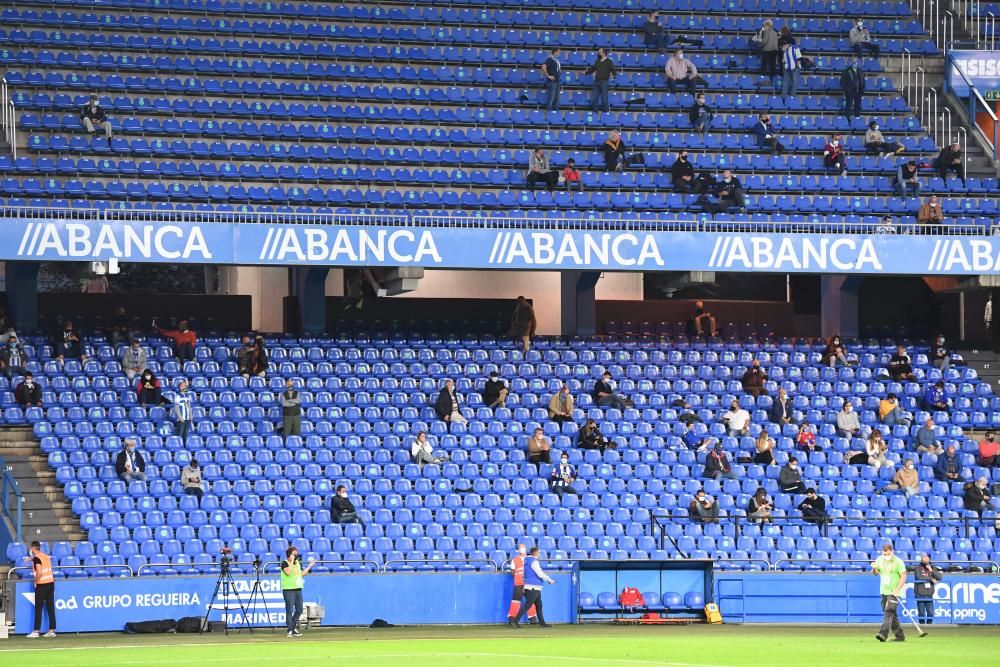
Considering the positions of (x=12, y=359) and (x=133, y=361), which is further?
(x=133, y=361)

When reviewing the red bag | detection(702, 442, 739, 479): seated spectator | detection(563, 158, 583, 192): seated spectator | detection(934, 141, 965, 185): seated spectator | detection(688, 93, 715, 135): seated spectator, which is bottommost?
the red bag

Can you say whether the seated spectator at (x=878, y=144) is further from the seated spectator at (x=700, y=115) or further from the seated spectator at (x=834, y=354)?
the seated spectator at (x=834, y=354)

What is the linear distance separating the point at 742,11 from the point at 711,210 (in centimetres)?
836

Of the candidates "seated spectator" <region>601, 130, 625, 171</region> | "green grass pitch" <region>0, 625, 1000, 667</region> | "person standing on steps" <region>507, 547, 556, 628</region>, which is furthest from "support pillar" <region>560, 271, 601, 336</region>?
"green grass pitch" <region>0, 625, 1000, 667</region>

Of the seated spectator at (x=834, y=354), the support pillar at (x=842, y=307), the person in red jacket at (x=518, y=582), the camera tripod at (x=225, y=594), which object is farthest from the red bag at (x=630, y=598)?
the support pillar at (x=842, y=307)

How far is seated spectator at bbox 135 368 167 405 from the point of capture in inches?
1195

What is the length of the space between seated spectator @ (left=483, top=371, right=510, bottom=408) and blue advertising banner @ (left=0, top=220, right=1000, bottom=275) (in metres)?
2.21

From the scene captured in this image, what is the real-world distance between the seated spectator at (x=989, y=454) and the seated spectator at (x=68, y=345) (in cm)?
1675

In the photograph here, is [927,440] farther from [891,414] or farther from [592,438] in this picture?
[592,438]

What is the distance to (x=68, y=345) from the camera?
31.2 meters

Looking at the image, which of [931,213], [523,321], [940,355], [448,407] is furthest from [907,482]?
[448,407]

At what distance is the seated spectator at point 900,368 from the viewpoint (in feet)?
113

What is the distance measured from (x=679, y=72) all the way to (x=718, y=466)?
476 inches

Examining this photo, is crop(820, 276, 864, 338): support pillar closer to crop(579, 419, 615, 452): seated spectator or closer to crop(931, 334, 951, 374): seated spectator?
crop(931, 334, 951, 374): seated spectator
